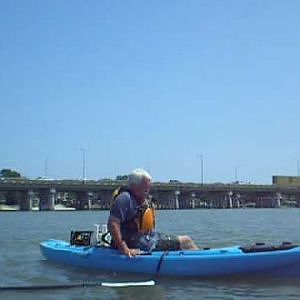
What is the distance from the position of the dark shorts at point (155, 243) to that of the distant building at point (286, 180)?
137284 millimetres

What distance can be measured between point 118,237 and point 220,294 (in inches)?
91.7

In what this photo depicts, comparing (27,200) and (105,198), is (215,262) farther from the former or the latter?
(105,198)

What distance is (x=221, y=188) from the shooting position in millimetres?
A: 122875

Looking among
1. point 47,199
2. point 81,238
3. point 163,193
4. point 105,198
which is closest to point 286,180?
point 163,193

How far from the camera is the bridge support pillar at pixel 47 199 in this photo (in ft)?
329

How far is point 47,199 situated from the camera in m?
101

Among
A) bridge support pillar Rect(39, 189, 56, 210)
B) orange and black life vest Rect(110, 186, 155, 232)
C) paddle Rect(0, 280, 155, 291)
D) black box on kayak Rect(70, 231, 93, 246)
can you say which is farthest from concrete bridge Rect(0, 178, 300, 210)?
paddle Rect(0, 280, 155, 291)

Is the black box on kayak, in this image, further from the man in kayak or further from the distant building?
the distant building

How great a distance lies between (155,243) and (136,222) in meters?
0.62

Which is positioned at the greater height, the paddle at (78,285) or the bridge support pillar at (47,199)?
the bridge support pillar at (47,199)

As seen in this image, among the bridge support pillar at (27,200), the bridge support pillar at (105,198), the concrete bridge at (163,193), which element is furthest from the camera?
the bridge support pillar at (105,198)

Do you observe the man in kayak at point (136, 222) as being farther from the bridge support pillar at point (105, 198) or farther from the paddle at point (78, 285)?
the bridge support pillar at point (105, 198)

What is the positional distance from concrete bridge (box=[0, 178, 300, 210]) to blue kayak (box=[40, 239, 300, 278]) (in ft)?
262

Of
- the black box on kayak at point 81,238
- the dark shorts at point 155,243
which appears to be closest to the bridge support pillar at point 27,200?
the black box on kayak at point 81,238
